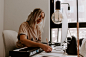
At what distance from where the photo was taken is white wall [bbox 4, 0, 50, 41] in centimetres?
208

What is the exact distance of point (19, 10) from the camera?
2.15m

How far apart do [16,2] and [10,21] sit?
401 millimetres

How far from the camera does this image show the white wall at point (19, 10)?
2078 mm

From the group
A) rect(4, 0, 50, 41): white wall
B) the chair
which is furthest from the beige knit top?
rect(4, 0, 50, 41): white wall

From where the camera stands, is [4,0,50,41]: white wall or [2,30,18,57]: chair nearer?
[2,30,18,57]: chair

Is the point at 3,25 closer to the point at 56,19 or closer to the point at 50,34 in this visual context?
the point at 50,34

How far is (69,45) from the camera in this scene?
3.30 ft

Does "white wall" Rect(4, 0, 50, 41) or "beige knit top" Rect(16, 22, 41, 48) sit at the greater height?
"white wall" Rect(4, 0, 50, 41)

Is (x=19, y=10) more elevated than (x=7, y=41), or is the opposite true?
(x=19, y=10)

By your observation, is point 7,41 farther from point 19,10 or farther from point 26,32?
point 19,10

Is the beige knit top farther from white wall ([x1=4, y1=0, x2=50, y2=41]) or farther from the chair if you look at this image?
white wall ([x1=4, y1=0, x2=50, y2=41])

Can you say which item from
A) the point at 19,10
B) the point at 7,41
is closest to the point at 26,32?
the point at 7,41

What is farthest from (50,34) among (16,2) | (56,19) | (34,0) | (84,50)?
(84,50)

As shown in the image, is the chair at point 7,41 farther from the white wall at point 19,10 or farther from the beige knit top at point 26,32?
the white wall at point 19,10
